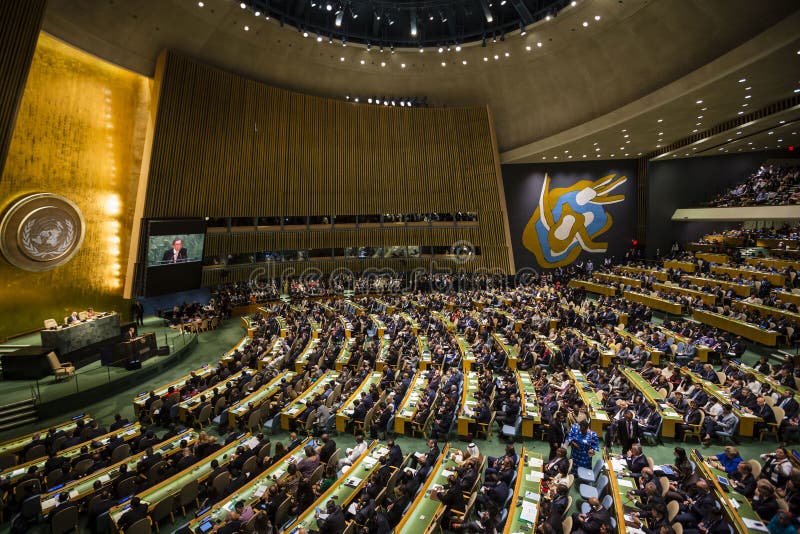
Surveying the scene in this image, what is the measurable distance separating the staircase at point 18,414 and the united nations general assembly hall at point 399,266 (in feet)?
0.28

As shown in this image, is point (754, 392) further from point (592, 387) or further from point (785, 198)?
point (785, 198)

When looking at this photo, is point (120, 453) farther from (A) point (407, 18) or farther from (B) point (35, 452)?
(A) point (407, 18)

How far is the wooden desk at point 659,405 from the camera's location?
8.16 meters

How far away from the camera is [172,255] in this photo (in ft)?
56.1

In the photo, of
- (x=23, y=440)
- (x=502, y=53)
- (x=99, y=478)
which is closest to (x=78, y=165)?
(x=23, y=440)

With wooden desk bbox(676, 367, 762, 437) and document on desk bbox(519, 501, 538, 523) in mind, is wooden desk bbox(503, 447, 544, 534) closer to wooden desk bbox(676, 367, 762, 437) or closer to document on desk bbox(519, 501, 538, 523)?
document on desk bbox(519, 501, 538, 523)

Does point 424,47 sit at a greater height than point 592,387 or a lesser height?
greater

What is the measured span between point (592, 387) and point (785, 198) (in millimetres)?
16293

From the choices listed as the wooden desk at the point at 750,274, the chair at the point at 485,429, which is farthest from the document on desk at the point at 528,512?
the wooden desk at the point at 750,274

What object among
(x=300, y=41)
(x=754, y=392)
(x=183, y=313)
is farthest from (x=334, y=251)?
(x=754, y=392)

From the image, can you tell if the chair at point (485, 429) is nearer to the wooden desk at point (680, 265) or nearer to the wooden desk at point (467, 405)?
the wooden desk at point (467, 405)

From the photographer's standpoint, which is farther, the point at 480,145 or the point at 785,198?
the point at 480,145

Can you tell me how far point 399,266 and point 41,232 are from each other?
15823 millimetres

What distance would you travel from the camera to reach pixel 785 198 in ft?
62.6
